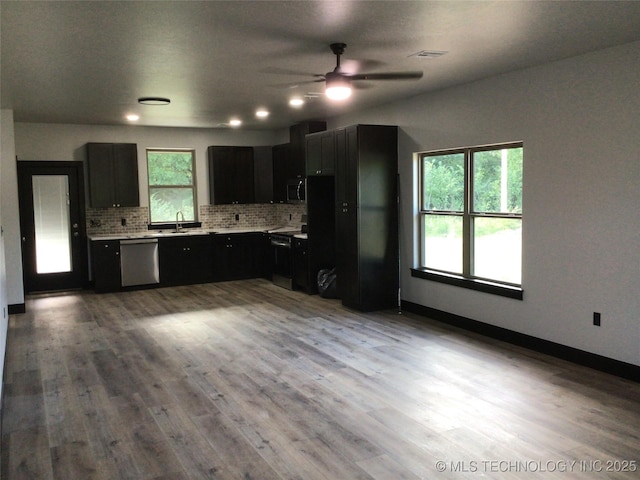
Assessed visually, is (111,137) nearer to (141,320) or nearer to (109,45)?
(141,320)

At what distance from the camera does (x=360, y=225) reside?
6.53 metres

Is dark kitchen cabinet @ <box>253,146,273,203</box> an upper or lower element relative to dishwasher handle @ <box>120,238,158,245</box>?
upper

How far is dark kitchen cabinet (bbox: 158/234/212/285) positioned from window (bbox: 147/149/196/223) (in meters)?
0.74

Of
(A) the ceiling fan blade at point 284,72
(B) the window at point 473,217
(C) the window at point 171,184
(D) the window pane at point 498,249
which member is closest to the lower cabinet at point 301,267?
(B) the window at point 473,217

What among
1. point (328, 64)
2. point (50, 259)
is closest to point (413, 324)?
point (328, 64)

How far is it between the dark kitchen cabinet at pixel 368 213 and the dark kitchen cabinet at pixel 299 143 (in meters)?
1.76

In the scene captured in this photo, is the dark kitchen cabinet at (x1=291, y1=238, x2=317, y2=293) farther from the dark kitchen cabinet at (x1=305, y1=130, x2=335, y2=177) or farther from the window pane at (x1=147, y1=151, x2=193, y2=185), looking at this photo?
the window pane at (x1=147, y1=151, x2=193, y2=185)

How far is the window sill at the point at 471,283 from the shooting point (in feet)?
17.2

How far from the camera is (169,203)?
30.7ft

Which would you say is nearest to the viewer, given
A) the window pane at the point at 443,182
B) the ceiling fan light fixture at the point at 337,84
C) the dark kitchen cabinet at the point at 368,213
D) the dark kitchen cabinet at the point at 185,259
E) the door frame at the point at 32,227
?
the ceiling fan light fixture at the point at 337,84

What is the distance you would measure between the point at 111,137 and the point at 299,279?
12.7ft

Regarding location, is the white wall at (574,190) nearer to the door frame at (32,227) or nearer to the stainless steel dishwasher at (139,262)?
the stainless steel dishwasher at (139,262)

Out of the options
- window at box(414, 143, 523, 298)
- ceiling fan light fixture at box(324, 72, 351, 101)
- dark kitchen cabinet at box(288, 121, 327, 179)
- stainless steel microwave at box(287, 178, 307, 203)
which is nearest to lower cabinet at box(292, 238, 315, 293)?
stainless steel microwave at box(287, 178, 307, 203)

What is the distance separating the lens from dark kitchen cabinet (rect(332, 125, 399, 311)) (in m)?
6.53
